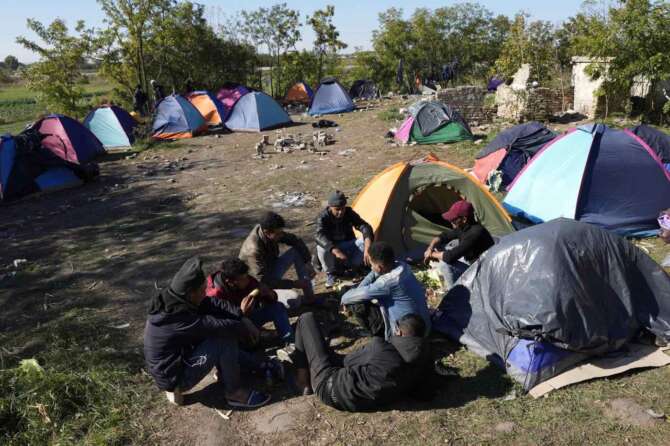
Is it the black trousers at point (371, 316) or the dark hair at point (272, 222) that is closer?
the black trousers at point (371, 316)

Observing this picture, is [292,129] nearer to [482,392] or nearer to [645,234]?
[645,234]

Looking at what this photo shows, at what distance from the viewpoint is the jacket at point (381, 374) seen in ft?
11.5

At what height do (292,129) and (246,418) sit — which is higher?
(292,129)

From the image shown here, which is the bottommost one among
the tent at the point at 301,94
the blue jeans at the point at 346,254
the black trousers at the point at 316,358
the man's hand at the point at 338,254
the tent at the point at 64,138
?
the black trousers at the point at 316,358

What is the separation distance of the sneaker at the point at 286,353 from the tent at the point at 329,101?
1583cm

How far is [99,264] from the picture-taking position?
6887 millimetres

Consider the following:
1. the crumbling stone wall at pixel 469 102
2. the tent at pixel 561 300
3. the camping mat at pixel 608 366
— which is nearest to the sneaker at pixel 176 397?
the tent at pixel 561 300

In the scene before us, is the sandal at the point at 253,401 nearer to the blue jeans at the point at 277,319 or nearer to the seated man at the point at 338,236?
the blue jeans at the point at 277,319

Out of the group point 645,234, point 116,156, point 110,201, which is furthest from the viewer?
point 116,156

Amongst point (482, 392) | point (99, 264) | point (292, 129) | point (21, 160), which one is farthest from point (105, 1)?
point (482, 392)

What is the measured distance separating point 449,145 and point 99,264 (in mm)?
8497

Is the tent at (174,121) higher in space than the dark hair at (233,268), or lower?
higher

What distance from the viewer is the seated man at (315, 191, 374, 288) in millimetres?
5625

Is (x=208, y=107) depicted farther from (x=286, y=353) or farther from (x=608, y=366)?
(x=608, y=366)
